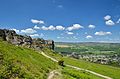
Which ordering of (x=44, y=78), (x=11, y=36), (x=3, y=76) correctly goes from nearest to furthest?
(x=3, y=76) < (x=44, y=78) < (x=11, y=36)

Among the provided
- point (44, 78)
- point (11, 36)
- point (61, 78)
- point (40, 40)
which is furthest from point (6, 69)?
point (40, 40)

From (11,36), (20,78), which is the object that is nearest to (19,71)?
(20,78)

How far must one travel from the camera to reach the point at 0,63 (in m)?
28.8

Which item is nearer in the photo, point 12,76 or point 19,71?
point 12,76

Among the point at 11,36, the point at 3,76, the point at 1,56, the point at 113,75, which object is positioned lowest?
the point at 113,75

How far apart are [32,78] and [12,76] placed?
4119 millimetres

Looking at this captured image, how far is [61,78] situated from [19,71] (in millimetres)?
9814

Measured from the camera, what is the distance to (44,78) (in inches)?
1401

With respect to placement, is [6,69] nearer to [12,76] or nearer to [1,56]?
[12,76]

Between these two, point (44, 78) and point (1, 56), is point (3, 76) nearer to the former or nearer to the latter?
point (1, 56)

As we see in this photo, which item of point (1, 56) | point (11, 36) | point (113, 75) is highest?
point (11, 36)

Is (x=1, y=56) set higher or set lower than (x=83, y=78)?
higher

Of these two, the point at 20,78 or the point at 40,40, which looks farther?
the point at 40,40

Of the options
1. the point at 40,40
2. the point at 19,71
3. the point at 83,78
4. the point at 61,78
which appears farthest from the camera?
the point at 40,40
